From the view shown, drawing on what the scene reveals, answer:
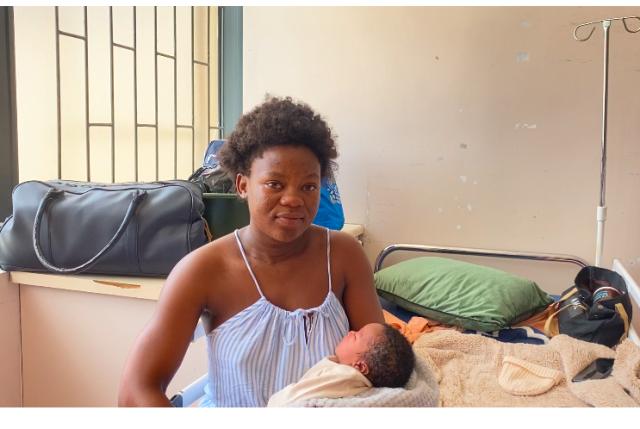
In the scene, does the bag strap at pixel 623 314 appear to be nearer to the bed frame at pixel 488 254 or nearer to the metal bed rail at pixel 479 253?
the bed frame at pixel 488 254

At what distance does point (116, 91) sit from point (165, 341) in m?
1.67

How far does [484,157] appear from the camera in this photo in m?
2.44

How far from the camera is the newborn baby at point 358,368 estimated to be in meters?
0.97

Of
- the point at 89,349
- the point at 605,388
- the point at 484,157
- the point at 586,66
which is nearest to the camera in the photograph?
the point at 605,388

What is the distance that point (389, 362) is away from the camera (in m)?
1.01

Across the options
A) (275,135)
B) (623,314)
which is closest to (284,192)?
(275,135)

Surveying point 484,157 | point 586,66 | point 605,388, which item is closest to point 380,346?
point 605,388

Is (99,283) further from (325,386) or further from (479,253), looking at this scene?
(479,253)

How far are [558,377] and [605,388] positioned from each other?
0.48 ft

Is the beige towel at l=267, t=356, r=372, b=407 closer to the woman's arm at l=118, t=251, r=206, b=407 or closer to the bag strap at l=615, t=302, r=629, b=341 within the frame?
the woman's arm at l=118, t=251, r=206, b=407

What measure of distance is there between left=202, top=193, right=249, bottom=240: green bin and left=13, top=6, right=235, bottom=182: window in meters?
0.71

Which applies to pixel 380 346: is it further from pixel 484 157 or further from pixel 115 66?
pixel 115 66

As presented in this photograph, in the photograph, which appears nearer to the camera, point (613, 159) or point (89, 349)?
point (89, 349)

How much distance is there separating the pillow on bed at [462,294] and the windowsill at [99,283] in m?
0.82
